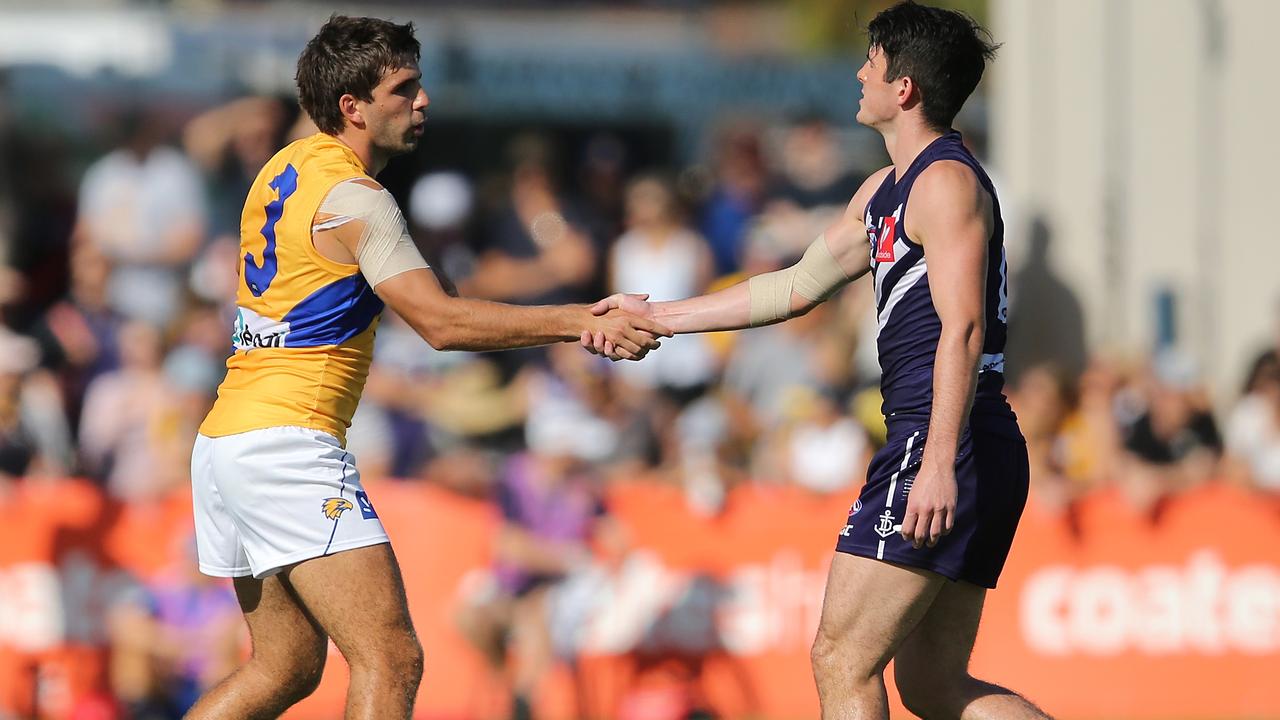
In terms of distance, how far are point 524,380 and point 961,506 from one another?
20.5 ft

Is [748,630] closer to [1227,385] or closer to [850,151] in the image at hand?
[1227,385]

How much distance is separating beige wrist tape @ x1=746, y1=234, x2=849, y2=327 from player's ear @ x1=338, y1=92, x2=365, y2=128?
1543mm

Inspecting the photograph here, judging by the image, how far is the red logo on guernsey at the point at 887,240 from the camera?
5293 millimetres

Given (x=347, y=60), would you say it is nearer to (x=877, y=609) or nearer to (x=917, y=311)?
(x=917, y=311)

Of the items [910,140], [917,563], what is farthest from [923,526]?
[910,140]

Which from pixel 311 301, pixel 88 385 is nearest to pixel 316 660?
pixel 311 301

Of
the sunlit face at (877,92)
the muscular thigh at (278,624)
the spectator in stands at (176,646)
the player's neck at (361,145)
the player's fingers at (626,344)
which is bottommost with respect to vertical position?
the spectator in stands at (176,646)

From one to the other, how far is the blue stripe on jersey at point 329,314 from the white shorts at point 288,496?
30cm

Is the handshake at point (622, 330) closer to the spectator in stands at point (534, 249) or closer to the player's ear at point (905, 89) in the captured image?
the player's ear at point (905, 89)

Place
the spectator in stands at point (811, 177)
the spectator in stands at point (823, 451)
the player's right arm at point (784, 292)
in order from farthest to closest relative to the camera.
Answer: the spectator in stands at point (811, 177), the spectator in stands at point (823, 451), the player's right arm at point (784, 292)

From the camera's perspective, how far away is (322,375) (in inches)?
213

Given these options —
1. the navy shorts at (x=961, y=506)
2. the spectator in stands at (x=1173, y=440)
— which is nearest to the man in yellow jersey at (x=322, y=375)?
the navy shorts at (x=961, y=506)

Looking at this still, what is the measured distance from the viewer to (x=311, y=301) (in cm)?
538

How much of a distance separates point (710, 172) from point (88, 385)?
17.7 feet
